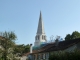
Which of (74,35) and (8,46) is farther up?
(74,35)

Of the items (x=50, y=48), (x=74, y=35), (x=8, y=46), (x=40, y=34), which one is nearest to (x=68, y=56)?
(x=8, y=46)

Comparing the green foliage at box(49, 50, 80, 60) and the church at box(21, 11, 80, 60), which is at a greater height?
the church at box(21, 11, 80, 60)

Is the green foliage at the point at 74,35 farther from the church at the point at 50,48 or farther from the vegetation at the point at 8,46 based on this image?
the vegetation at the point at 8,46

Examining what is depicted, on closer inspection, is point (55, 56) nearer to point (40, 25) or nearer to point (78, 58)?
point (78, 58)

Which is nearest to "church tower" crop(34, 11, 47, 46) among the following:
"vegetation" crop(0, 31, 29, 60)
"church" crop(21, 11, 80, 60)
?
"church" crop(21, 11, 80, 60)

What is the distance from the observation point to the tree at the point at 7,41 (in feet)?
137

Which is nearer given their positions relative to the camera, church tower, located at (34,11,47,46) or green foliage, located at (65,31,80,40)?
green foliage, located at (65,31,80,40)

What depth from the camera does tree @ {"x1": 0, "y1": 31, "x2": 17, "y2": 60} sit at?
4166cm

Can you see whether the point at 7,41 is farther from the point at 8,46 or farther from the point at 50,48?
the point at 50,48

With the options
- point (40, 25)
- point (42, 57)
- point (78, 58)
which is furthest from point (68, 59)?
point (40, 25)

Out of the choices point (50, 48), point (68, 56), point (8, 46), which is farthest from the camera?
point (50, 48)

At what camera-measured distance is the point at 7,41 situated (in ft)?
138

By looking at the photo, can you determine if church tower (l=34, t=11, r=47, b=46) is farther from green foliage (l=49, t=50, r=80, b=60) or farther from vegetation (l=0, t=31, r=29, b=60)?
green foliage (l=49, t=50, r=80, b=60)

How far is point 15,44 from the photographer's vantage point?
43750 millimetres
